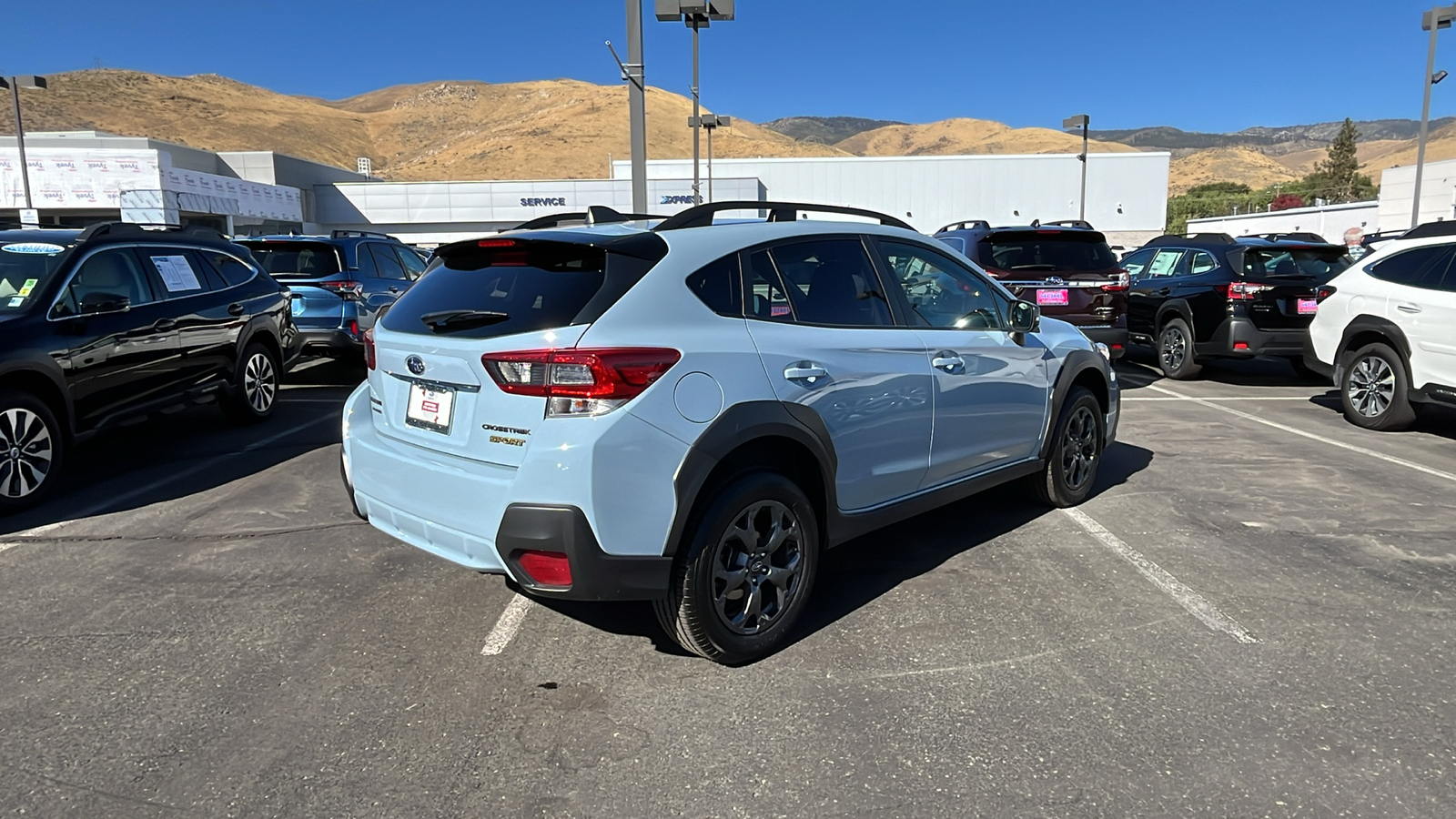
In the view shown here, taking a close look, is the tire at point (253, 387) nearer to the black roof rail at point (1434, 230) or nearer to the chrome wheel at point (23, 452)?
the chrome wheel at point (23, 452)

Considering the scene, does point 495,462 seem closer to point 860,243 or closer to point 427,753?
point 427,753

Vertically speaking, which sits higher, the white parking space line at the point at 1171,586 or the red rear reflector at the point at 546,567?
the red rear reflector at the point at 546,567

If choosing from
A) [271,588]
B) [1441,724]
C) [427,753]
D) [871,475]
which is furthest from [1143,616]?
[271,588]

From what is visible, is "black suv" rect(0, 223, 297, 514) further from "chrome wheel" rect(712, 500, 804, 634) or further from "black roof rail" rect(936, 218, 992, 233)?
"black roof rail" rect(936, 218, 992, 233)

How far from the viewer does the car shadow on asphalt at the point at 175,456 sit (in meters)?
5.61

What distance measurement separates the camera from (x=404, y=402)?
345 cm

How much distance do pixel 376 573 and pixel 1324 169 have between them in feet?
361

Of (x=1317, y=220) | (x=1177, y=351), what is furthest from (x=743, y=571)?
(x=1317, y=220)

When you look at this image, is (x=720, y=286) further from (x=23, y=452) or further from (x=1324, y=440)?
(x=1324, y=440)

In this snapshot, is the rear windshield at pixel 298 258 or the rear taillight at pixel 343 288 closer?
the rear taillight at pixel 343 288

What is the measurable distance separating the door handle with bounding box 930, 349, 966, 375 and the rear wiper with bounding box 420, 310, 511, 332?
197 cm

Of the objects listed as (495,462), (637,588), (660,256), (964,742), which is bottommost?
(964,742)

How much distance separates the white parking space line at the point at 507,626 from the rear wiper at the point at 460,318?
1.27 meters

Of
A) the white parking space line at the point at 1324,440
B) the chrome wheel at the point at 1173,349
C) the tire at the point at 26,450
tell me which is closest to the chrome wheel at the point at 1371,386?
the white parking space line at the point at 1324,440
